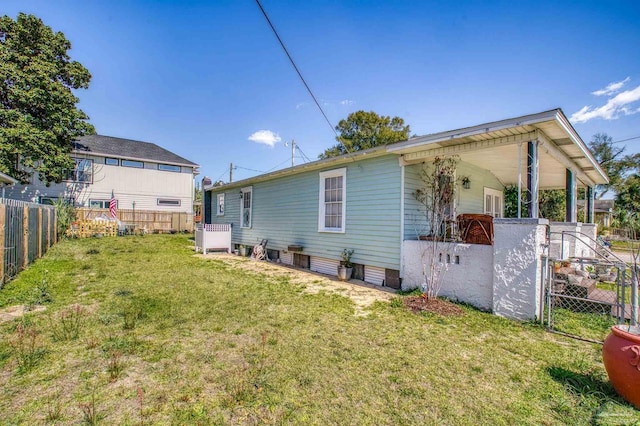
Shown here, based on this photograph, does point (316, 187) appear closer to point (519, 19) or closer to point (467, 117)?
point (467, 117)

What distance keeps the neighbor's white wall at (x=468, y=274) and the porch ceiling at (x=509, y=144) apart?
1.64 metres

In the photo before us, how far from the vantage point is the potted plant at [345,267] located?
704 cm

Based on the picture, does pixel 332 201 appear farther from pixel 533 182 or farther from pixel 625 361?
pixel 625 361

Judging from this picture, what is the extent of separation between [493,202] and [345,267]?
590 centimetres

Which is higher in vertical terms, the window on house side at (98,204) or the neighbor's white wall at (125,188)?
the neighbor's white wall at (125,188)

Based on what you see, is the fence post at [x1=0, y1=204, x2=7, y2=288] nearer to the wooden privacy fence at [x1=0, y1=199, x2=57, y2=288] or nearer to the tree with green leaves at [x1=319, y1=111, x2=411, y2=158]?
the wooden privacy fence at [x1=0, y1=199, x2=57, y2=288]

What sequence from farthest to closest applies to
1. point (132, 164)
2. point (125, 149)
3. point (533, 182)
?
1. point (125, 149)
2. point (132, 164)
3. point (533, 182)

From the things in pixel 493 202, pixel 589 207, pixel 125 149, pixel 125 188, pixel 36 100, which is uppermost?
pixel 36 100

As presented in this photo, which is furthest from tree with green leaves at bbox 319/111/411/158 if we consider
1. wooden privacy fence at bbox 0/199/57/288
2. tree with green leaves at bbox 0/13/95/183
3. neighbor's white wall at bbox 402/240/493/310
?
neighbor's white wall at bbox 402/240/493/310

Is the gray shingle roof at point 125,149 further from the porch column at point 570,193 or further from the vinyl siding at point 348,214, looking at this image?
the porch column at point 570,193

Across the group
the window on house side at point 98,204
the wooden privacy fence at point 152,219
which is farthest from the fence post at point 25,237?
the window on house side at point 98,204

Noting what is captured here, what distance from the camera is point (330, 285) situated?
657 cm

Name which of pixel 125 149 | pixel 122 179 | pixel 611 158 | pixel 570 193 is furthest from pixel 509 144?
pixel 611 158

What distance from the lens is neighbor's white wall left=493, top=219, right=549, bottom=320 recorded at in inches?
163
